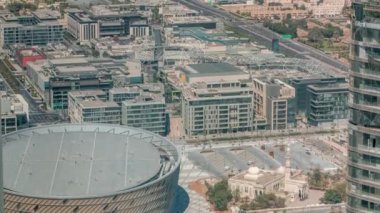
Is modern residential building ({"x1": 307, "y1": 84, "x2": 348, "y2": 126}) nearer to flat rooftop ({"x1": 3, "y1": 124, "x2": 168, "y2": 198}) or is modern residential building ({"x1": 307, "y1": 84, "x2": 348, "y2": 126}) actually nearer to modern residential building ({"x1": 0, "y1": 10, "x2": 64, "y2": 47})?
flat rooftop ({"x1": 3, "y1": 124, "x2": 168, "y2": 198})

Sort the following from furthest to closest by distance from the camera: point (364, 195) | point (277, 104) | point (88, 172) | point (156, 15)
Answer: point (156, 15), point (277, 104), point (88, 172), point (364, 195)

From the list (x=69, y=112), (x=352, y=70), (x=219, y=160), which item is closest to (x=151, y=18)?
(x=69, y=112)

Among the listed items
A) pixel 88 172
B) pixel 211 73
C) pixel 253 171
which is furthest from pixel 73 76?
pixel 88 172

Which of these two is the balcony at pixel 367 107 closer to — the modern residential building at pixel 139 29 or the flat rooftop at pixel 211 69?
the flat rooftop at pixel 211 69

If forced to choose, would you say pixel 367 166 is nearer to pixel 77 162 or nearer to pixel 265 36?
pixel 77 162

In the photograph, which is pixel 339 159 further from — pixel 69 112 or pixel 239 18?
pixel 239 18

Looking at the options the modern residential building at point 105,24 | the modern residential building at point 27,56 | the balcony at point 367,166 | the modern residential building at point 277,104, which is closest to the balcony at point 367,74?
the balcony at point 367,166

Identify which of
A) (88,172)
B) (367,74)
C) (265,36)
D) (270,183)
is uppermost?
(367,74)
